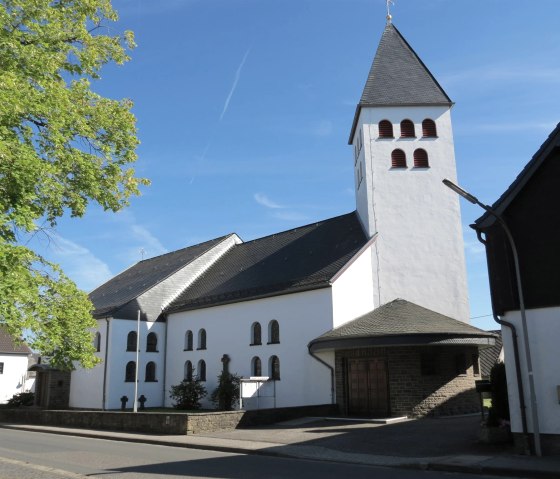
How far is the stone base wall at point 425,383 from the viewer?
2091 centimetres

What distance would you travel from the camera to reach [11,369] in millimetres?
53062

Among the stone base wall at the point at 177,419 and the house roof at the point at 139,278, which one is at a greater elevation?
the house roof at the point at 139,278

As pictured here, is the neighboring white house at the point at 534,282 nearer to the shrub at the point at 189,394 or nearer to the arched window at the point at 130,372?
the shrub at the point at 189,394

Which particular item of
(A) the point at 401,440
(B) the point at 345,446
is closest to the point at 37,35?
(B) the point at 345,446

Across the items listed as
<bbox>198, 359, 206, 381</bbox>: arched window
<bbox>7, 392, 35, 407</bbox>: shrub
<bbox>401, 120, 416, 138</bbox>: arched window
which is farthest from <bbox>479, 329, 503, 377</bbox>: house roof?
<bbox>7, 392, 35, 407</bbox>: shrub

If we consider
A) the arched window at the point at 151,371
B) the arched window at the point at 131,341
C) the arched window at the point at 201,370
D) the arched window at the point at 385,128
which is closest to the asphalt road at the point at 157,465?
the arched window at the point at 201,370

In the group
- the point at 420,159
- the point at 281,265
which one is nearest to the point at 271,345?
the point at 281,265

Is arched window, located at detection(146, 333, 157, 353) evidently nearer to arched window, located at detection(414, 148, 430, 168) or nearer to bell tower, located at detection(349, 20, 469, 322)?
bell tower, located at detection(349, 20, 469, 322)

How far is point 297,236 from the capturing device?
32.0 m

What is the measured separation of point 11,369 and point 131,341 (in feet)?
89.8

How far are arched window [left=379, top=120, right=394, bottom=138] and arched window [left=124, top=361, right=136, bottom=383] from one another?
1921 cm

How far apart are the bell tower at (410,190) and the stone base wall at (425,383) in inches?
164

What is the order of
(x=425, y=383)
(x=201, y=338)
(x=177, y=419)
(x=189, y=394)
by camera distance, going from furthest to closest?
(x=201, y=338)
(x=189, y=394)
(x=425, y=383)
(x=177, y=419)

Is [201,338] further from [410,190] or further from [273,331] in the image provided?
[410,190]
